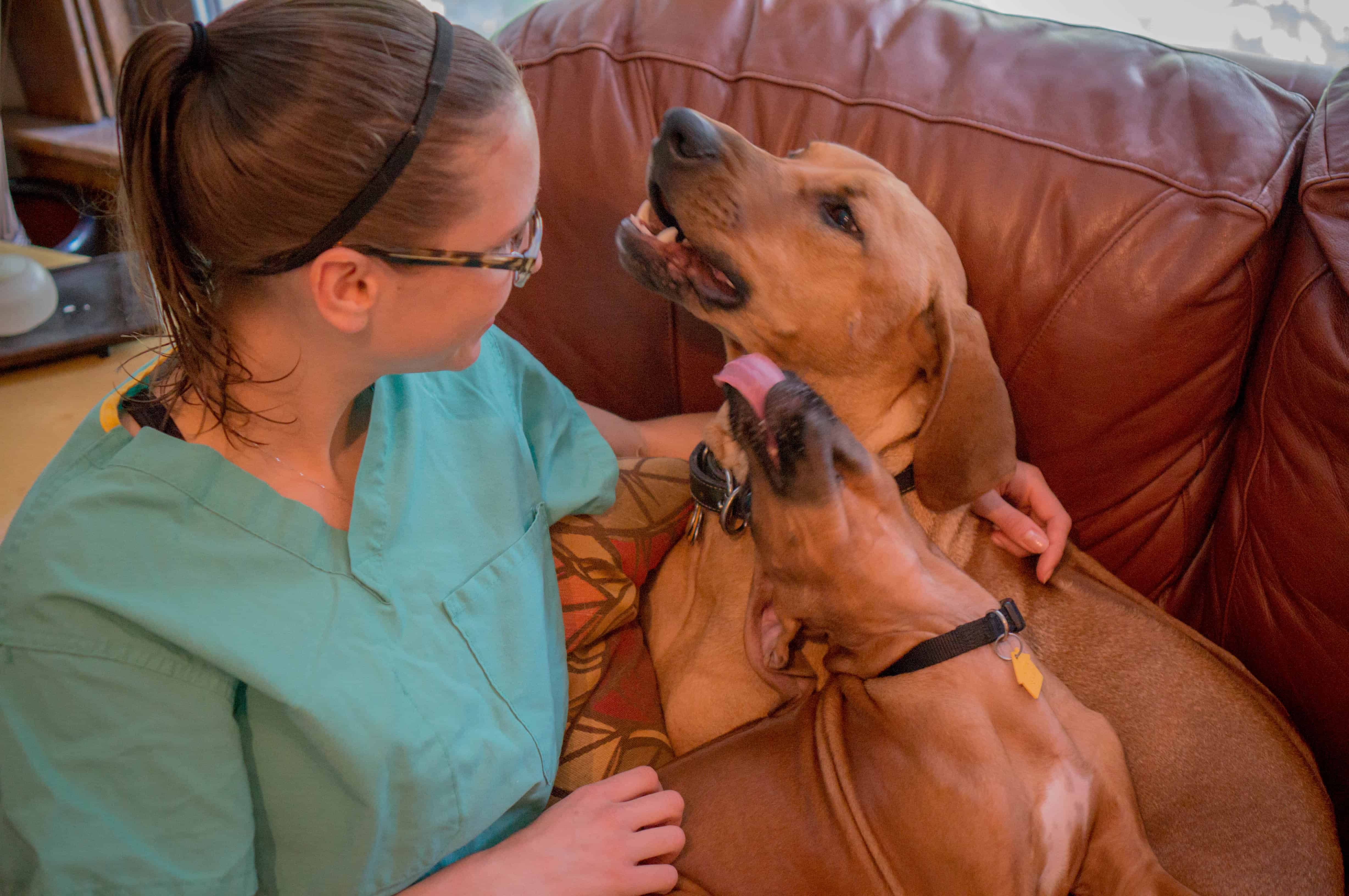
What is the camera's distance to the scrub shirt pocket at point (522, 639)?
1.12 m

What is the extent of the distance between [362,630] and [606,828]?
1.31 ft

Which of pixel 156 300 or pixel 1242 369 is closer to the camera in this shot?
pixel 156 300

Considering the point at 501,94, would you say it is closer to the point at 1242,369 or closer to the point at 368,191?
the point at 368,191

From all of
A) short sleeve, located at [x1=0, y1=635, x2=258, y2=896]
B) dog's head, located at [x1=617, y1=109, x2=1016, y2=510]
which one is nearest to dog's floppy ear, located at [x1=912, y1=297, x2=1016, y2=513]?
dog's head, located at [x1=617, y1=109, x2=1016, y2=510]

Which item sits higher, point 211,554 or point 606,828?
point 211,554

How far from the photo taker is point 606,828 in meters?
1.11

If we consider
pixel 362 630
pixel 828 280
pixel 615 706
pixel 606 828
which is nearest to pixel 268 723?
pixel 362 630

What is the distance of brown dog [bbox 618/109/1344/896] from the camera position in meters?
1.29

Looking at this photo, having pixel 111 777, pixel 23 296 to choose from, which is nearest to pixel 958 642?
pixel 111 777

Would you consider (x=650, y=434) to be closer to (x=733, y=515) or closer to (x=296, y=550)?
(x=733, y=515)

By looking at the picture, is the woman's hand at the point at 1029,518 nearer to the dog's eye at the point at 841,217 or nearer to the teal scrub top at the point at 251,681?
the dog's eye at the point at 841,217

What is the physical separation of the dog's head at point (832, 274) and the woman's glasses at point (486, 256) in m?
0.27

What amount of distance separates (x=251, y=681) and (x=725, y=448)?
30.6 inches

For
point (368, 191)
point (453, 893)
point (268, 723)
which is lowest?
point (453, 893)
